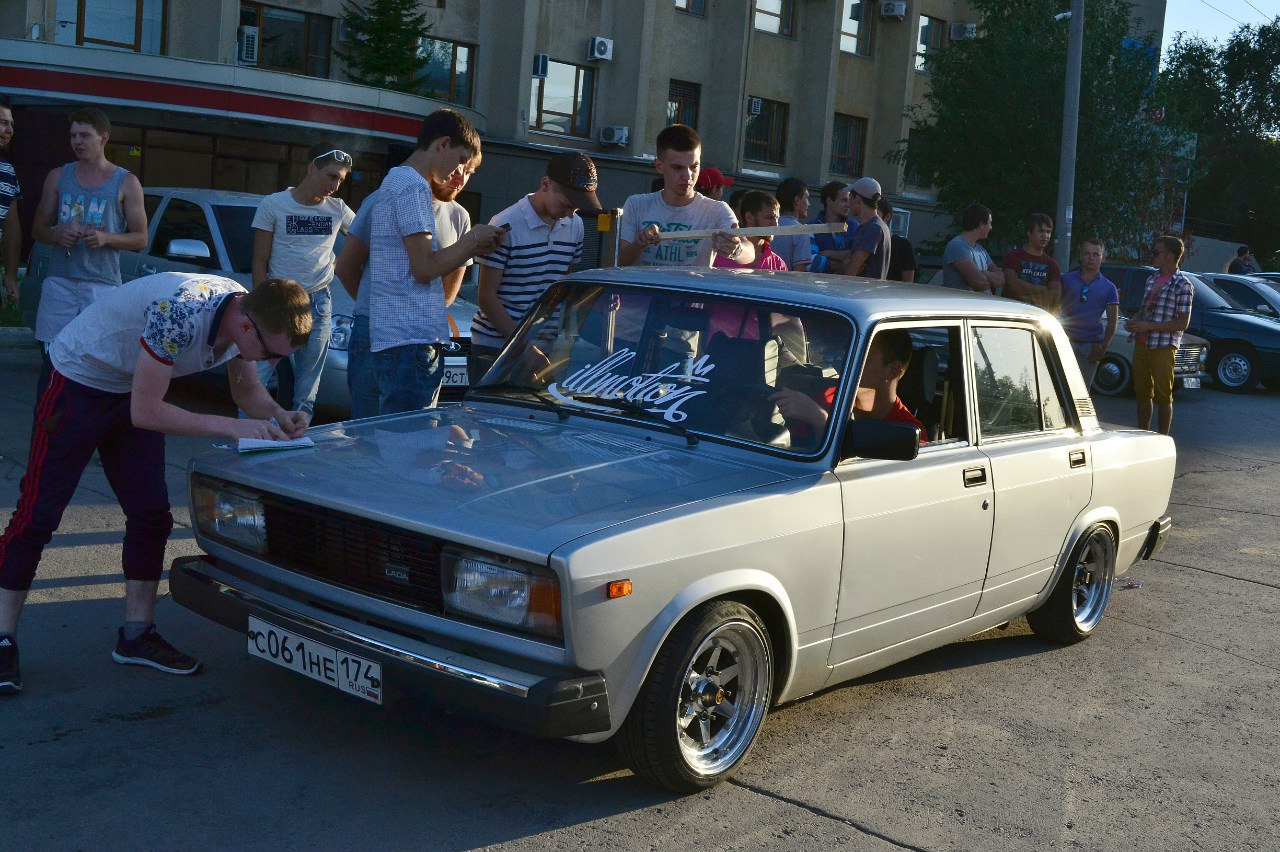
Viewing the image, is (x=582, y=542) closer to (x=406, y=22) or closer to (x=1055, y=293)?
(x=1055, y=293)

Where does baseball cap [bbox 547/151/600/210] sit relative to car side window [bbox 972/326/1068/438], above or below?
above

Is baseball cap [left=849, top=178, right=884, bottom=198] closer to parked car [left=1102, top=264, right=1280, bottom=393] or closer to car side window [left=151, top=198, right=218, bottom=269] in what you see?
car side window [left=151, top=198, right=218, bottom=269]

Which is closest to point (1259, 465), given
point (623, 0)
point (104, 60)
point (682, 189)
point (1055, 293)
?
point (1055, 293)

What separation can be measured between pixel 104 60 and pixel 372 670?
20.3 m

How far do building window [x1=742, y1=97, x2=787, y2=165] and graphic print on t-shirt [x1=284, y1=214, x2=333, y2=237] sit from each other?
93.2 feet

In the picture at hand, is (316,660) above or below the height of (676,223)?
below

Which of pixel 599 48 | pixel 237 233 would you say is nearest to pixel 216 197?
pixel 237 233

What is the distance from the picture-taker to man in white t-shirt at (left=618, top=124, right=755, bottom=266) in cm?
668

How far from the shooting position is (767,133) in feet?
121

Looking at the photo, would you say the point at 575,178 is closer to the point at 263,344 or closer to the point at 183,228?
the point at 263,344

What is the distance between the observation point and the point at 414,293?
5.73 metres

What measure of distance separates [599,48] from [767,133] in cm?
733

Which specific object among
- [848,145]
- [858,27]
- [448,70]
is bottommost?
[448,70]

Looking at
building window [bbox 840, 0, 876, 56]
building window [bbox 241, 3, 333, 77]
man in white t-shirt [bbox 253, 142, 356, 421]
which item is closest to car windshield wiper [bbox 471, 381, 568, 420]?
man in white t-shirt [bbox 253, 142, 356, 421]
